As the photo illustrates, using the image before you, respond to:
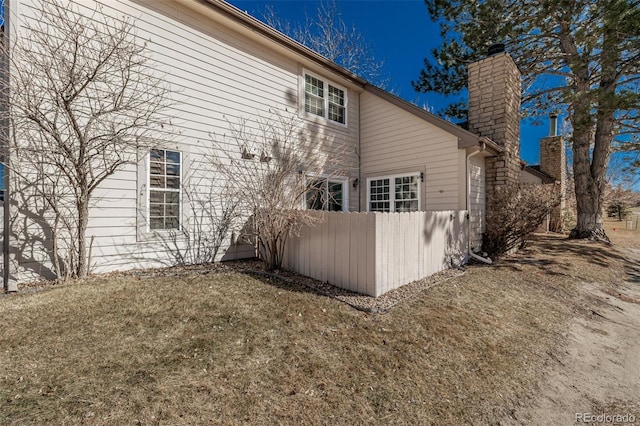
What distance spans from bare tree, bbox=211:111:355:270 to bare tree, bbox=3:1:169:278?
202 cm

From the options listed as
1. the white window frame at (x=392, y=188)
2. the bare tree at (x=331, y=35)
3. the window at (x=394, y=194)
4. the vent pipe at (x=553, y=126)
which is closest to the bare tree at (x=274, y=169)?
the white window frame at (x=392, y=188)

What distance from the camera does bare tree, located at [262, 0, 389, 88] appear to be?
14.6 metres

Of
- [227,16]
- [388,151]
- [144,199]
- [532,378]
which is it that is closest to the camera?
[532,378]

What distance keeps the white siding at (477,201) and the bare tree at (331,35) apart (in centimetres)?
1095

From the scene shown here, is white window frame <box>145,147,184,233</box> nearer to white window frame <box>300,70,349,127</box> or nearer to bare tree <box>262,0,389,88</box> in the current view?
white window frame <box>300,70,349,127</box>

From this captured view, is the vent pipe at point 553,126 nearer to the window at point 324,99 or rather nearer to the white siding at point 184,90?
the window at point 324,99

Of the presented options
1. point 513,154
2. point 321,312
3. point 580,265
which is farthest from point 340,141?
point 580,265

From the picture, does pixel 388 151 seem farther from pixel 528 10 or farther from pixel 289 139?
pixel 528 10

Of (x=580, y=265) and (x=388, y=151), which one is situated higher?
(x=388, y=151)

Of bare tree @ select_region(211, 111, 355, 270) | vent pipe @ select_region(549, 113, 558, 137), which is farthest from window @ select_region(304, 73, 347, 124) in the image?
vent pipe @ select_region(549, 113, 558, 137)

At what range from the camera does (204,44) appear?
6113 millimetres

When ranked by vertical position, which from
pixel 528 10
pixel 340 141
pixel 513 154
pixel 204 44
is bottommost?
pixel 513 154

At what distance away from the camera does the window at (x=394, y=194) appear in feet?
26.2

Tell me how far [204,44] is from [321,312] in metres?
6.24
